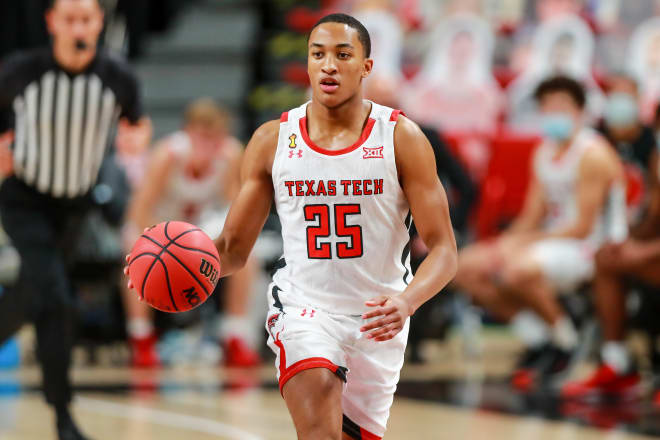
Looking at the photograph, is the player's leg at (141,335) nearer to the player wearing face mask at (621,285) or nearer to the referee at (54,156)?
the referee at (54,156)

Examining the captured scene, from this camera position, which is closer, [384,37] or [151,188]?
[151,188]

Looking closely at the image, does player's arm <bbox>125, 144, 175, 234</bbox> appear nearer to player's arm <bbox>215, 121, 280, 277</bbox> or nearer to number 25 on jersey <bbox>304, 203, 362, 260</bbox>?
player's arm <bbox>215, 121, 280, 277</bbox>

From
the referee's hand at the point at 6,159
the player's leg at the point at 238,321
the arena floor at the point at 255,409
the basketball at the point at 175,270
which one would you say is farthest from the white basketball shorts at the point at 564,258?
the basketball at the point at 175,270

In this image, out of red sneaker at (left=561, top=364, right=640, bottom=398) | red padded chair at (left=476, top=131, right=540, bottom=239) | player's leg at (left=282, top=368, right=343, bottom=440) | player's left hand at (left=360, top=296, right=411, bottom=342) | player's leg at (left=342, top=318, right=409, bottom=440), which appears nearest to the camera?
player's left hand at (left=360, top=296, right=411, bottom=342)

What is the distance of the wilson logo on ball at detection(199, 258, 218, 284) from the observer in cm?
304

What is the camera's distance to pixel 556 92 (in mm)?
6891

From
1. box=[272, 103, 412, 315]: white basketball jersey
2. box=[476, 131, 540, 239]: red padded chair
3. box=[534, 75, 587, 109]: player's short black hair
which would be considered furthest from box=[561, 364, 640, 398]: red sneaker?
box=[272, 103, 412, 315]: white basketball jersey

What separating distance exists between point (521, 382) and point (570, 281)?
699 mm

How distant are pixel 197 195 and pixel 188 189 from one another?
8 centimetres

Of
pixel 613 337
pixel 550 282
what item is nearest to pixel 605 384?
pixel 613 337

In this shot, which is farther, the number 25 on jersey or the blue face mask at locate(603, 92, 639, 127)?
the blue face mask at locate(603, 92, 639, 127)

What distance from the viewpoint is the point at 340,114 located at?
3148 millimetres

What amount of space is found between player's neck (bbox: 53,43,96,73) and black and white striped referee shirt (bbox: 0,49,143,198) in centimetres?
2

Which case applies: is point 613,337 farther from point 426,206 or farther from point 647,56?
point 647,56
